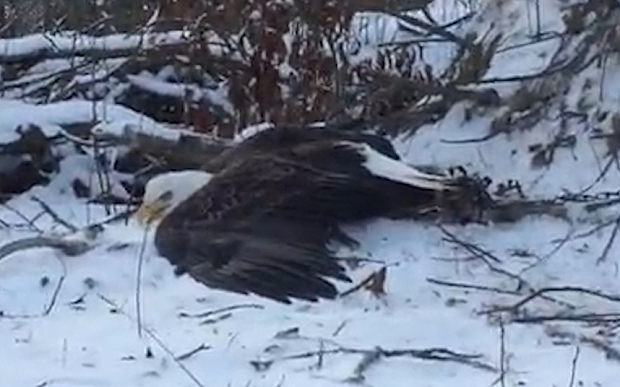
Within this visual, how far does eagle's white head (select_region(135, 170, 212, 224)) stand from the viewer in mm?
7242

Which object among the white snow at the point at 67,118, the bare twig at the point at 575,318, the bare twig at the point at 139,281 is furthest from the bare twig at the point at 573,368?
the white snow at the point at 67,118

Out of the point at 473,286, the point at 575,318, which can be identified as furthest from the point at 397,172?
the point at 575,318

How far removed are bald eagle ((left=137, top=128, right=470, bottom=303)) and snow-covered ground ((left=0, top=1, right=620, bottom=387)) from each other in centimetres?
11

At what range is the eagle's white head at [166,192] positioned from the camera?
7242 mm

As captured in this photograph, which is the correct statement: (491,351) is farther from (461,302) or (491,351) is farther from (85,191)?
(85,191)

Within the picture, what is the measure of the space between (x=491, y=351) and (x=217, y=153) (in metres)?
2.59

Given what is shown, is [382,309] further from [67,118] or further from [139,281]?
[67,118]

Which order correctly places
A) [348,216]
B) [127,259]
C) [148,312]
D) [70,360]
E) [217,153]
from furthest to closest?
[217,153], [348,216], [127,259], [148,312], [70,360]

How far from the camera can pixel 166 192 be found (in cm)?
730

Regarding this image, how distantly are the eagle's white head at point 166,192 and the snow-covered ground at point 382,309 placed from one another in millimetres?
120

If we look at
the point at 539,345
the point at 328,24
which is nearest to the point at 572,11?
the point at 328,24

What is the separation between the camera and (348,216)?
7160 millimetres

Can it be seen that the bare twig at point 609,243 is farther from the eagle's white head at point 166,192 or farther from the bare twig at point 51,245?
the bare twig at point 51,245

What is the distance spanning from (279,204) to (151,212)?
1.74ft
